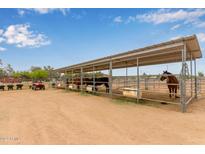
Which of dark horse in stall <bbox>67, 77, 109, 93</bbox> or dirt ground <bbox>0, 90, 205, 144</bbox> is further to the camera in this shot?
dark horse in stall <bbox>67, 77, 109, 93</bbox>

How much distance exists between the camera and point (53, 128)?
412 cm

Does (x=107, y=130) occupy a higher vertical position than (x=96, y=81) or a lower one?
lower

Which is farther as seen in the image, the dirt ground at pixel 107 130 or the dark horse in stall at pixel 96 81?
the dark horse in stall at pixel 96 81

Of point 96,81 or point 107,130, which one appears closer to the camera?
point 107,130

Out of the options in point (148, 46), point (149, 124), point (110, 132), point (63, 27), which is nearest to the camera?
point (110, 132)

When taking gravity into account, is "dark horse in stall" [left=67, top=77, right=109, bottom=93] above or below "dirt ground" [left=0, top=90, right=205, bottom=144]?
above

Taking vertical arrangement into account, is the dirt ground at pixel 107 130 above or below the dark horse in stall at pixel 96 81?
below

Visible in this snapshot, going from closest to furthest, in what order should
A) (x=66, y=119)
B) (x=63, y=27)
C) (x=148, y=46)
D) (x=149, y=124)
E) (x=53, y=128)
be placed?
1. (x=53, y=128)
2. (x=149, y=124)
3. (x=66, y=119)
4. (x=148, y=46)
5. (x=63, y=27)
